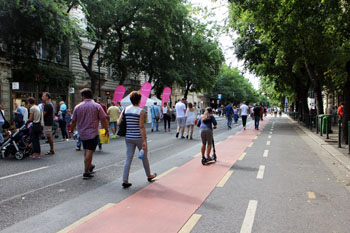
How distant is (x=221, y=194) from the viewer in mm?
5477

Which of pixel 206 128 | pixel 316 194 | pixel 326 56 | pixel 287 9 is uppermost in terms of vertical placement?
pixel 287 9

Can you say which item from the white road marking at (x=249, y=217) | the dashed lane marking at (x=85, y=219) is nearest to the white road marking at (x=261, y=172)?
the white road marking at (x=249, y=217)

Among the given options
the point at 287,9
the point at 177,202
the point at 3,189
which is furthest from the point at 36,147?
the point at 287,9

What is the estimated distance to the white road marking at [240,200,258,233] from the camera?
12.9 feet

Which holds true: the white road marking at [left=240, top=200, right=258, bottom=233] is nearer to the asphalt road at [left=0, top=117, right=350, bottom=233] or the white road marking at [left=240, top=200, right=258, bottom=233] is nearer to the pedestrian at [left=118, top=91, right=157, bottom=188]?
the asphalt road at [left=0, top=117, right=350, bottom=233]

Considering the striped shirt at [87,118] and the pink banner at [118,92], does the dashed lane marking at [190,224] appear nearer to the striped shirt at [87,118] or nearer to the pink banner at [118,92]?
the striped shirt at [87,118]

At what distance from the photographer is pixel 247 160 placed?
905 centimetres

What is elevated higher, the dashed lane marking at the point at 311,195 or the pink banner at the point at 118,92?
the pink banner at the point at 118,92

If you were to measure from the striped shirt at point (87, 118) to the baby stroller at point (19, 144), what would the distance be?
3.57m

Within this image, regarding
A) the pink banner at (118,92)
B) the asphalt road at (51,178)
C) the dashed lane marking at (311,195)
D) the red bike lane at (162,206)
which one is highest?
the pink banner at (118,92)

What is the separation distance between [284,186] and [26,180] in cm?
520

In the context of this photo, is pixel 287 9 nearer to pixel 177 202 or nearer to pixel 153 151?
pixel 153 151

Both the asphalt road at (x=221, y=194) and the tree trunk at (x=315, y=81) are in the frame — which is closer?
the asphalt road at (x=221, y=194)

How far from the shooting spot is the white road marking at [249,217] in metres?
3.92
